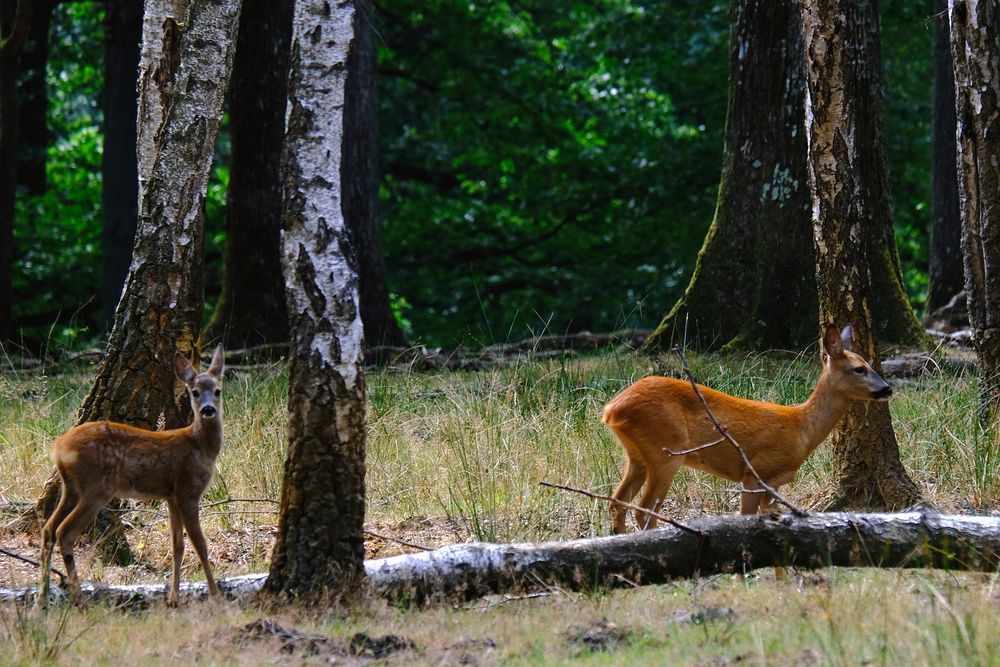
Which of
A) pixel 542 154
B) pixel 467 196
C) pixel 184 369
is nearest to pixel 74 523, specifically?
pixel 184 369

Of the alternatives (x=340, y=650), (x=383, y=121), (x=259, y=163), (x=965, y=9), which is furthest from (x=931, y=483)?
(x=383, y=121)

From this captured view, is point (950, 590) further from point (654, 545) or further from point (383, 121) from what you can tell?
point (383, 121)

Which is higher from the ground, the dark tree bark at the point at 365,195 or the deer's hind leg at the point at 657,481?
the dark tree bark at the point at 365,195

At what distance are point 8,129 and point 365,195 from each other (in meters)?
3.90

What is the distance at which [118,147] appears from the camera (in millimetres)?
18125

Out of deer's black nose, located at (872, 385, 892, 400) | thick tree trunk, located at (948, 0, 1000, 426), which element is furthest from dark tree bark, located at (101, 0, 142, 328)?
deer's black nose, located at (872, 385, 892, 400)

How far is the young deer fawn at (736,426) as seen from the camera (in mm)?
6984

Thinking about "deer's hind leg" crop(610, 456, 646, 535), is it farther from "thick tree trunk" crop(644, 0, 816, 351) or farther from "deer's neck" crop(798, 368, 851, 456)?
"thick tree trunk" crop(644, 0, 816, 351)

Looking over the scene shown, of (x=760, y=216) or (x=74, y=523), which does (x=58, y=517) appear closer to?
(x=74, y=523)

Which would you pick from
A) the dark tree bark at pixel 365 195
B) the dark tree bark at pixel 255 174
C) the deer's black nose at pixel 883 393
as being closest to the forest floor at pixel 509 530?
the deer's black nose at pixel 883 393

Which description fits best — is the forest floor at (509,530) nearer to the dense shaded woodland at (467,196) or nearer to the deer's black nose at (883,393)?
the dense shaded woodland at (467,196)

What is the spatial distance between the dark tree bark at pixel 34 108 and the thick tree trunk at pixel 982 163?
15.3 m

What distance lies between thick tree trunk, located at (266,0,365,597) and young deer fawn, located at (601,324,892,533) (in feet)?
6.51

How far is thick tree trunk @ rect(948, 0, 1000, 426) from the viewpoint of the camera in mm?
8000
